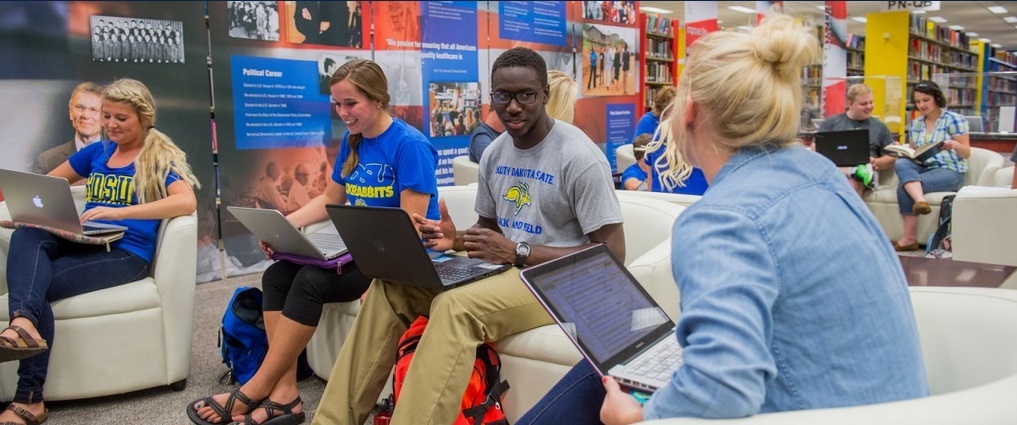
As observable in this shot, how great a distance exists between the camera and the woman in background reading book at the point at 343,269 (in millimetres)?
2557

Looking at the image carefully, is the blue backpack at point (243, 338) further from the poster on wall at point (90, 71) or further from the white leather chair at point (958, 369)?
the white leather chair at point (958, 369)

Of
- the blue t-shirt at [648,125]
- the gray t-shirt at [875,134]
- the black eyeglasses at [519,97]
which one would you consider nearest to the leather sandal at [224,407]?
the black eyeglasses at [519,97]

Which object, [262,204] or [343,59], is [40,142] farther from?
[343,59]

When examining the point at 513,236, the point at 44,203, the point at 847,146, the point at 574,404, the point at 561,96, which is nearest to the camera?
the point at 574,404

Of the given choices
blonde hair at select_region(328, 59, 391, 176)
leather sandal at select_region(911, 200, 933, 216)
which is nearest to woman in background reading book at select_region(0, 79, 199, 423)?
blonde hair at select_region(328, 59, 391, 176)

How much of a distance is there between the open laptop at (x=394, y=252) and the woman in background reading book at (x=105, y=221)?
1.16 meters

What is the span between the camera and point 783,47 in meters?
1.07

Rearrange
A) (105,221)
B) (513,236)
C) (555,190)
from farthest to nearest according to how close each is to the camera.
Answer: (105,221) → (513,236) → (555,190)

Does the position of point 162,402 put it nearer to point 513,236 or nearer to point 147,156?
point 147,156

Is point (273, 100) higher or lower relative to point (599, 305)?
higher

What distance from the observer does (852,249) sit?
3.30ft

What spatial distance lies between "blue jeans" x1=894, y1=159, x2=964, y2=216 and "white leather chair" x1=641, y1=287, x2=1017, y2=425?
462cm

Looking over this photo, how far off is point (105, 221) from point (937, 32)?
14119 millimetres

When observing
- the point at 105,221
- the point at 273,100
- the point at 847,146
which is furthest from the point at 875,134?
the point at 105,221
